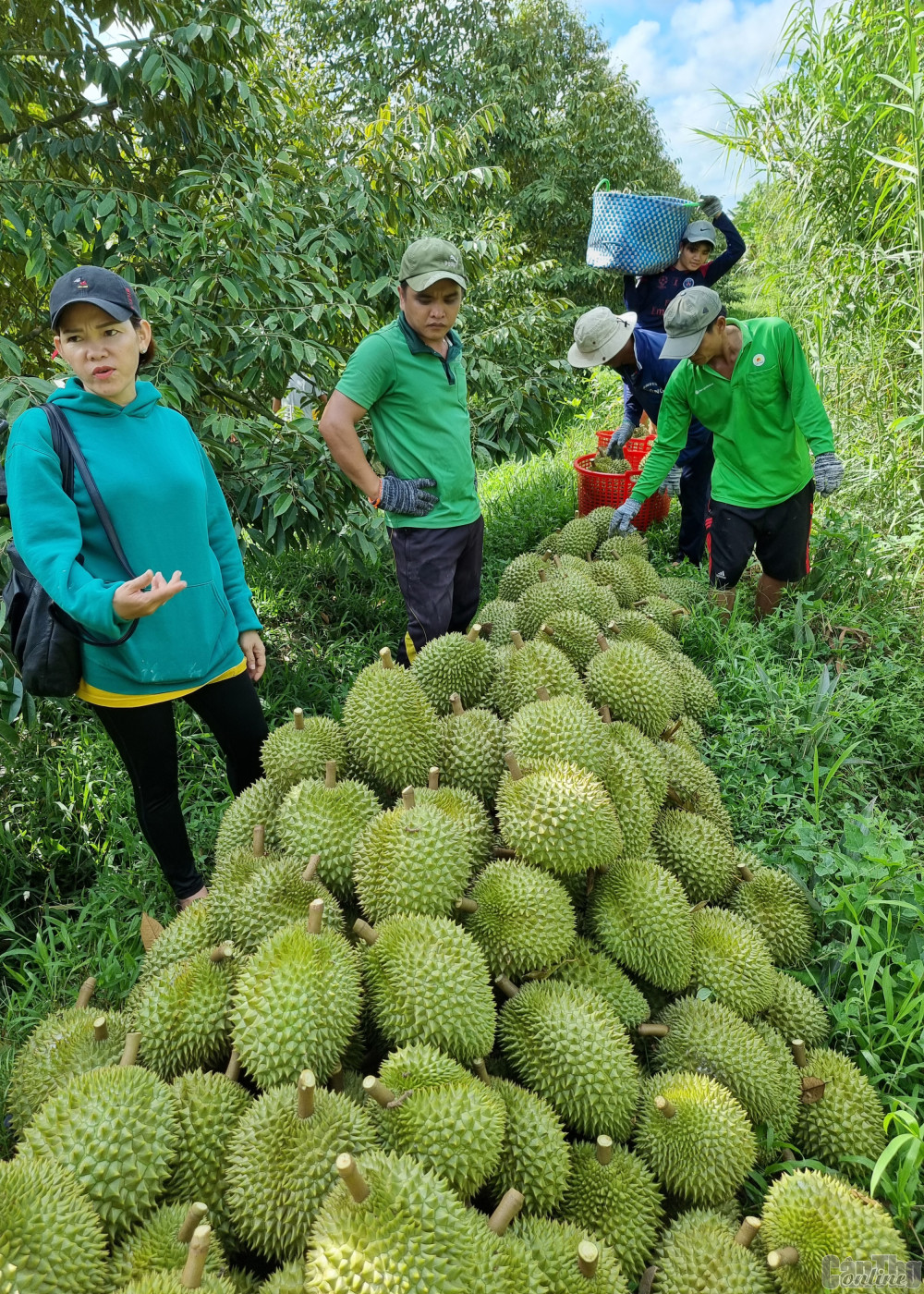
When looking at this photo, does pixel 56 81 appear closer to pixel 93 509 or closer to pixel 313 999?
pixel 93 509

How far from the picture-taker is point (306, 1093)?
3.94 feet

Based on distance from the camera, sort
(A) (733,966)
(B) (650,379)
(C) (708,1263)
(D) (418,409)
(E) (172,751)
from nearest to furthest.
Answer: (C) (708,1263), (A) (733,966), (E) (172,751), (D) (418,409), (B) (650,379)

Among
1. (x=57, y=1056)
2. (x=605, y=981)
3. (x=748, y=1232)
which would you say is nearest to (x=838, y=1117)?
(x=748, y=1232)

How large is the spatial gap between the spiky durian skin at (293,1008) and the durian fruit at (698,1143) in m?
0.63

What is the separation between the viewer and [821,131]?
16.0 feet

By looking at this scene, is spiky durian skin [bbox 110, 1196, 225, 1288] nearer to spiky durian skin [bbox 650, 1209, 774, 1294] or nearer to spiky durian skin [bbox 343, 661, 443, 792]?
spiky durian skin [bbox 650, 1209, 774, 1294]

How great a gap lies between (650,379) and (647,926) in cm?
382

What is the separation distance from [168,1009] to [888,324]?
5.44 metres

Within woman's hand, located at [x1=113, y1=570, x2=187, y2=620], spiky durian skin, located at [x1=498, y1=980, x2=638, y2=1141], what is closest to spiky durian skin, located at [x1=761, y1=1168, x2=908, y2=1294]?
spiky durian skin, located at [x1=498, y1=980, x2=638, y2=1141]

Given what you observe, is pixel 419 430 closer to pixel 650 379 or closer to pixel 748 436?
pixel 748 436

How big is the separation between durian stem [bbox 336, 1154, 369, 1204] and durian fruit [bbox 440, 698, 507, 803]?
1042mm

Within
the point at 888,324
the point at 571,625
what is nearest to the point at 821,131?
the point at 888,324

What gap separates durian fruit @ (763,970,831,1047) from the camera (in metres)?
1.84

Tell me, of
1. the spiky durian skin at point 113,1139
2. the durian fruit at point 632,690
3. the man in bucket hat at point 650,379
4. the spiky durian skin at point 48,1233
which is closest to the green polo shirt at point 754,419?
the man in bucket hat at point 650,379
